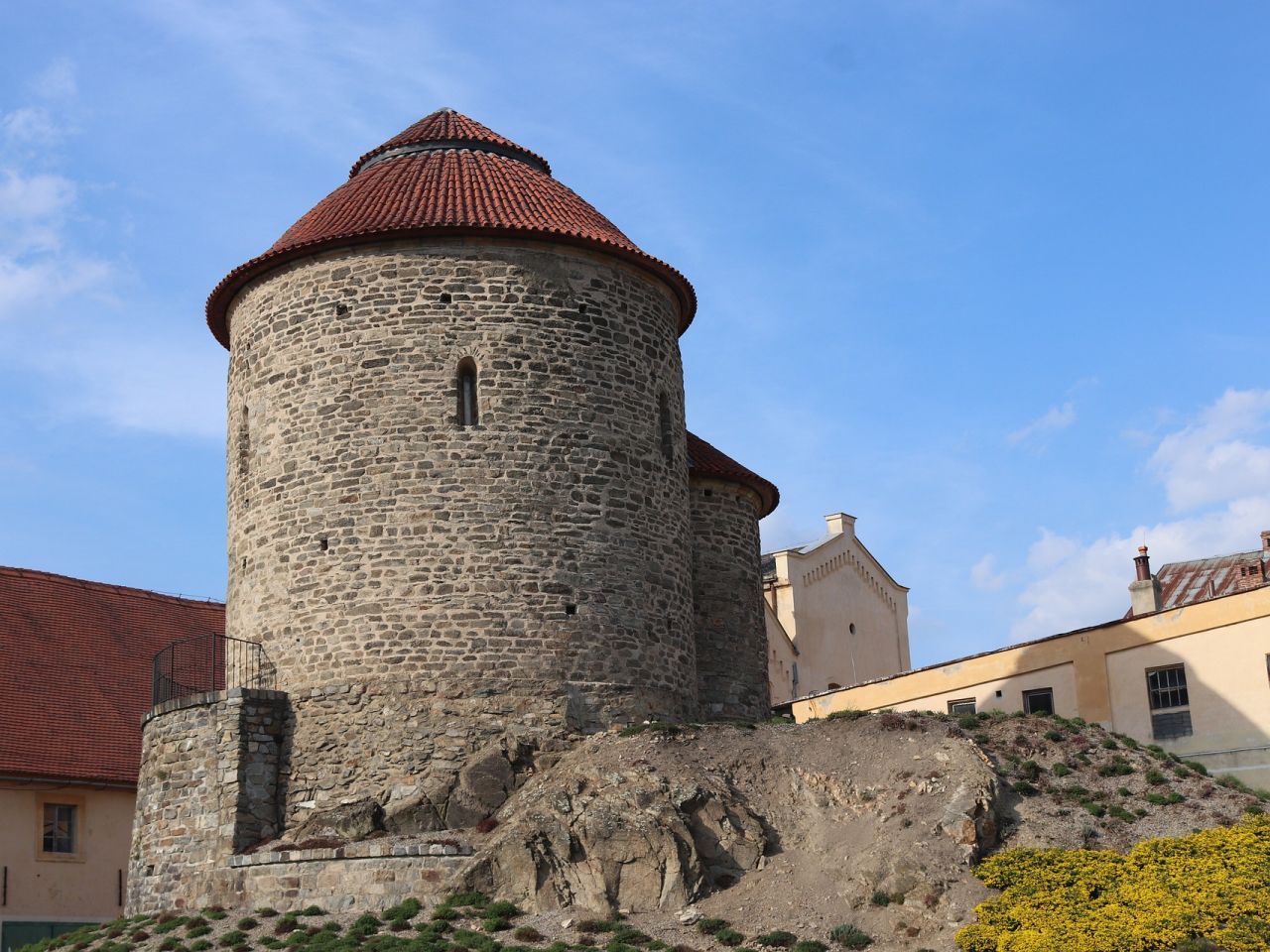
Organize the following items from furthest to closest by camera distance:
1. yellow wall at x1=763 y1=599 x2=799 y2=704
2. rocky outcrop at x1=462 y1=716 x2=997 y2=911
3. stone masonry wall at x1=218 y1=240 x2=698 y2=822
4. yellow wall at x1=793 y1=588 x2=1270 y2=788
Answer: yellow wall at x1=763 y1=599 x2=799 y2=704 < yellow wall at x1=793 y1=588 x2=1270 y2=788 < stone masonry wall at x1=218 y1=240 x2=698 y2=822 < rocky outcrop at x1=462 y1=716 x2=997 y2=911

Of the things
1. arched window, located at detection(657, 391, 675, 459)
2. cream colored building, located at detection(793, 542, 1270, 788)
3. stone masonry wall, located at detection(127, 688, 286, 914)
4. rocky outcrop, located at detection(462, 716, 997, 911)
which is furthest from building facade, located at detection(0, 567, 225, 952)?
cream colored building, located at detection(793, 542, 1270, 788)

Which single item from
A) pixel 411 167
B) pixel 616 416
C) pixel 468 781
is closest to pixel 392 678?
pixel 468 781

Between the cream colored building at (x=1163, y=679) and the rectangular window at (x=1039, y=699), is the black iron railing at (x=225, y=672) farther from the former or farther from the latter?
the rectangular window at (x=1039, y=699)

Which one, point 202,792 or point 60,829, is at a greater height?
point 202,792

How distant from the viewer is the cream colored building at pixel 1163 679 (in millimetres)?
27156

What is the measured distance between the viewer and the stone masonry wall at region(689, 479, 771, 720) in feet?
93.0

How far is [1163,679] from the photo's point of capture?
93.3ft

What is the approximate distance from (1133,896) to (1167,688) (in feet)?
32.2

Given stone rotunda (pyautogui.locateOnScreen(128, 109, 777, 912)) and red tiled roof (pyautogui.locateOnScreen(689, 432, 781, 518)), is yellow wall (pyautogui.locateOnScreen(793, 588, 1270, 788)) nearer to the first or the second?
red tiled roof (pyautogui.locateOnScreen(689, 432, 781, 518))

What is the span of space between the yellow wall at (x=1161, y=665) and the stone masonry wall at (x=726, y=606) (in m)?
4.63

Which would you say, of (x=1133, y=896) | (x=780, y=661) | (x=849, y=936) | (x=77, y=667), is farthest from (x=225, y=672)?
(x=780, y=661)

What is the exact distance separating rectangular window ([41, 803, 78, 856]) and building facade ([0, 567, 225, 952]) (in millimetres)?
18

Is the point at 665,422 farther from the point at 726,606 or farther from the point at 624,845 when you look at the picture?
the point at 624,845

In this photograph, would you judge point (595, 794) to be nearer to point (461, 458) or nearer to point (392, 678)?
point (392, 678)
